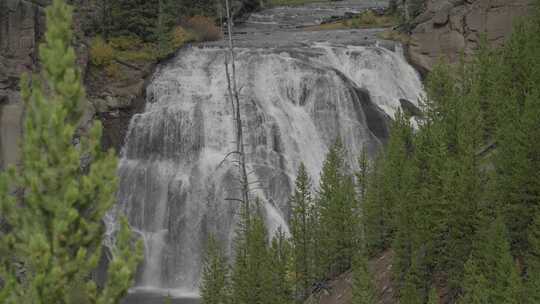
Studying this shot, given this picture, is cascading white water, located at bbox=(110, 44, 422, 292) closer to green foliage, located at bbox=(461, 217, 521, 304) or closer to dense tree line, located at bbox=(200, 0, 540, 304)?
dense tree line, located at bbox=(200, 0, 540, 304)

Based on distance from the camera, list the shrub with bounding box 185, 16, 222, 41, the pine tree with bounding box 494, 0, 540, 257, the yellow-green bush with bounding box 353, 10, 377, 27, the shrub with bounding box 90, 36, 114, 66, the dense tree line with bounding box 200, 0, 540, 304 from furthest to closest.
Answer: the yellow-green bush with bounding box 353, 10, 377, 27, the shrub with bounding box 185, 16, 222, 41, the shrub with bounding box 90, 36, 114, 66, the pine tree with bounding box 494, 0, 540, 257, the dense tree line with bounding box 200, 0, 540, 304

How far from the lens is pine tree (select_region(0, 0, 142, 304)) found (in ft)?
22.1

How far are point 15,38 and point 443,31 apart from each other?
28.3 m

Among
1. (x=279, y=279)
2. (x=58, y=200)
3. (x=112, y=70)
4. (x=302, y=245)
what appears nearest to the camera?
(x=58, y=200)

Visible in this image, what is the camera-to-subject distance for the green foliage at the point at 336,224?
20.8 meters

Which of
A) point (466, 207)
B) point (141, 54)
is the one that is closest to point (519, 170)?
point (466, 207)

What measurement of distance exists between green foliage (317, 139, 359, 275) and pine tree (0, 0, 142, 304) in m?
14.2

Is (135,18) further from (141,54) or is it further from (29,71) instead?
(29,71)

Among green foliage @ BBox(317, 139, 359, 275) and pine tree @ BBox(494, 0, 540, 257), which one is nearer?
pine tree @ BBox(494, 0, 540, 257)

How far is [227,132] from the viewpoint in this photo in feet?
110

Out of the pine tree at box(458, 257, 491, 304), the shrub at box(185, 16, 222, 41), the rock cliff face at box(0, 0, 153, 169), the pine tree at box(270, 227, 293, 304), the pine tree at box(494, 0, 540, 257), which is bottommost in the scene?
the pine tree at box(270, 227, 293, 304)

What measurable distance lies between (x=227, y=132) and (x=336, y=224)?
14.1m

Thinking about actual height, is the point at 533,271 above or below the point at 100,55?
below

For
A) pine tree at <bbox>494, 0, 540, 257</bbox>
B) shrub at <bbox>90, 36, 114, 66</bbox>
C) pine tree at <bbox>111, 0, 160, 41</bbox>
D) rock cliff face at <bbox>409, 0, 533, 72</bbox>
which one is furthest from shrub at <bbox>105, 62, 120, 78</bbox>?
pine tree at <bbox>494, 0, 540, 257</bbox>
